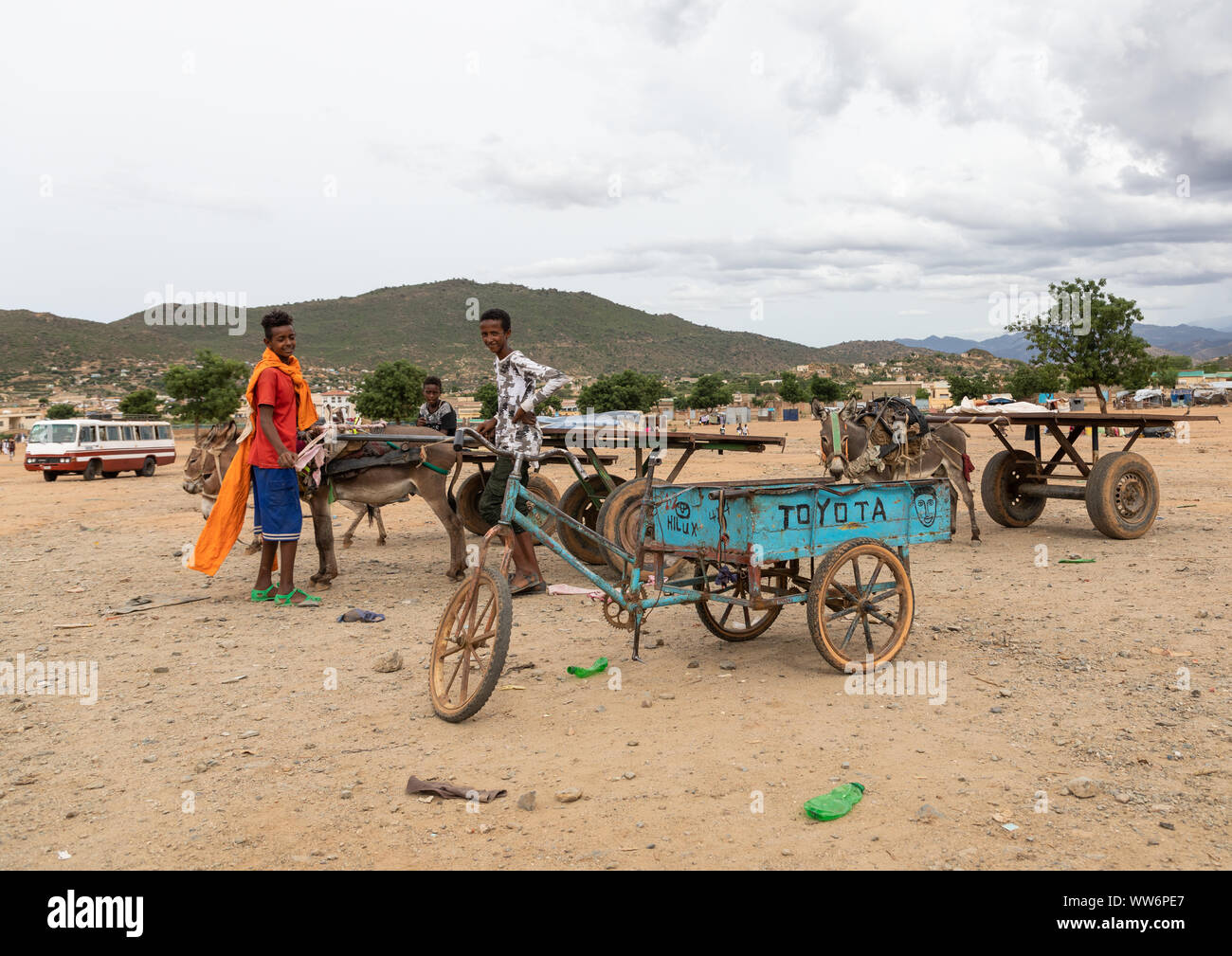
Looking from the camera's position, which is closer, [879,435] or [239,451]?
[239,451]

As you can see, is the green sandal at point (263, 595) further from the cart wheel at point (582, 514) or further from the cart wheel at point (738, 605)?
the cart wheel at point (738, 605)

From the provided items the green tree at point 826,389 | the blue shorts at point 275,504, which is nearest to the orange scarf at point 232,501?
the blue shorts at point 275,504

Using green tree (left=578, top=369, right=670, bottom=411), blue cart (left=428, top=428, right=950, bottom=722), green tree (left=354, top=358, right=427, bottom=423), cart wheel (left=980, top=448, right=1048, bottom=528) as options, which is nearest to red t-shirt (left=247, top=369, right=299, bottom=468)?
blue cart (left=428, top=428, right=950, bottom=722)

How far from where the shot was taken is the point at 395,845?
3.33 m

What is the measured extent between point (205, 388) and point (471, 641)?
41.1 metres

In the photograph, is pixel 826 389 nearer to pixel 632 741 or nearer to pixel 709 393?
pixel 709 393

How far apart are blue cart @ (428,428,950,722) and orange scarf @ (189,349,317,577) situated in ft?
8.16

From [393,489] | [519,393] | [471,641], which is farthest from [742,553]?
[393,489]

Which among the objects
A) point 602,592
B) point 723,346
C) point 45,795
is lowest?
point 45,795

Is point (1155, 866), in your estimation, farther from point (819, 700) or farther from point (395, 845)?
point (395, 845)

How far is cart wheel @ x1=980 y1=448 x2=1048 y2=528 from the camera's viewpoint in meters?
11.3

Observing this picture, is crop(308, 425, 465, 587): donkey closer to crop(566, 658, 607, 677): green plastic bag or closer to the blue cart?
the blue cart

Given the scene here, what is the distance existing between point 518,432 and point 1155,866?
4.85 metres

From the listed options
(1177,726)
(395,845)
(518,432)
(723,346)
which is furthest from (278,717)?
(723,346)
